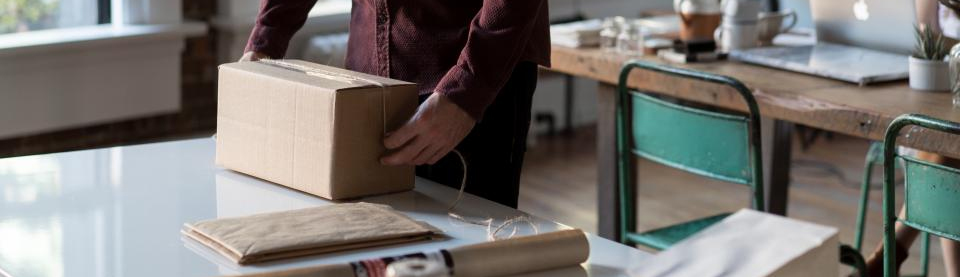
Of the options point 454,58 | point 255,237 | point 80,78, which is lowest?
point 80,78

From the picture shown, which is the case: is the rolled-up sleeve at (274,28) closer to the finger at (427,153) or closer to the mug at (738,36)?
the finger at (427,153)

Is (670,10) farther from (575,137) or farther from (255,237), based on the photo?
(255,237)

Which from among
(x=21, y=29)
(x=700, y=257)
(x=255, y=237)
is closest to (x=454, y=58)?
(x=255, y=237)

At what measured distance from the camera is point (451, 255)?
4.22ft

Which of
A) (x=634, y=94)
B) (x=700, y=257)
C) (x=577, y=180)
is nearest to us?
(x=700, y=257)

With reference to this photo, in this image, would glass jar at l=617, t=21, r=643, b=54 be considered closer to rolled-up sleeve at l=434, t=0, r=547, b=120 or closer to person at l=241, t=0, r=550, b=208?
person at l=241, t=0, r=550, b=208

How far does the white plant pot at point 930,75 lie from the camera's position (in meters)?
2.51

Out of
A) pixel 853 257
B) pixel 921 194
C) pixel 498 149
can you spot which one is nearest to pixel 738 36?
pixel 853 257

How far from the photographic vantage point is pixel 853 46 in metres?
3.05

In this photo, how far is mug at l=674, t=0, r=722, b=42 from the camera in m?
3.14

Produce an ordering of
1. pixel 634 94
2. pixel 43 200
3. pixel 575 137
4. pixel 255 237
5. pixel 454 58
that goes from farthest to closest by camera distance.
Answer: pixel 575 137 < pixel 634 94 < pixel 454 58 < pixel 43 200 < pixel 255 237

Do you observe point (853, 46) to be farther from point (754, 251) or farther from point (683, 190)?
point (754, 251)

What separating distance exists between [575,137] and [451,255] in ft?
13.2

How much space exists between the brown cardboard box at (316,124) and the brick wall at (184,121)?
7.28ft
